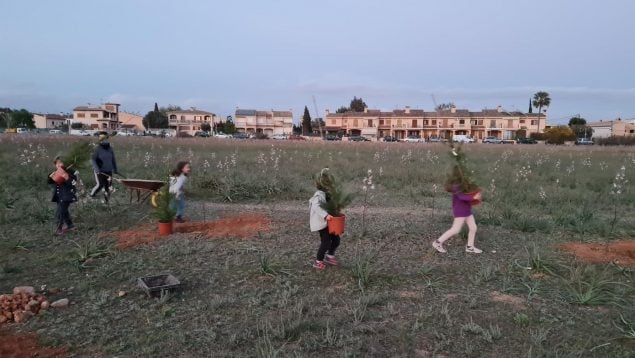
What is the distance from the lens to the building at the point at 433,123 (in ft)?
295

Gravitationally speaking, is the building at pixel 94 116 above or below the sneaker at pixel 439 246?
above

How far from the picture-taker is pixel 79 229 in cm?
777

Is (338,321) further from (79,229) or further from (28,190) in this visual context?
(28,190)

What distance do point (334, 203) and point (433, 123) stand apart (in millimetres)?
91473

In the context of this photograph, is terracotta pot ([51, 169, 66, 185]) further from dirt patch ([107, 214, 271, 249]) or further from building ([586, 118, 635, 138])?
building ([586, 118, 635, 138])

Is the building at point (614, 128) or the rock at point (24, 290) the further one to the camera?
the building at point (614, 128)

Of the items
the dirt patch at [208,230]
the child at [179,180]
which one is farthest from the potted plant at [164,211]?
the child at [179,180]

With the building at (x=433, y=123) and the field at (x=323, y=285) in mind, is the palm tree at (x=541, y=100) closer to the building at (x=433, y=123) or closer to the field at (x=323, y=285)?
the building at (x=433, y=123)

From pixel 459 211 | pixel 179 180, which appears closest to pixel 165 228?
pixel 179 180

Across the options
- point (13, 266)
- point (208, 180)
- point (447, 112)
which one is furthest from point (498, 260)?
point (447, 112)

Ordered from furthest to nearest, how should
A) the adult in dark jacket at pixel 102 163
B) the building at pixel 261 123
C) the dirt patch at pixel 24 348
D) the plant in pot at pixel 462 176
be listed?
the building at pixel 261 123, the adult in dark jacket at pixel 102 163, the plant in pot at pixel 462 176, the dirt patch at pixel 24 348

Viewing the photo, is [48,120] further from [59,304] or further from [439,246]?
[439,246]

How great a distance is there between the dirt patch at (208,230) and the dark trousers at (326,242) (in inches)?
73.5

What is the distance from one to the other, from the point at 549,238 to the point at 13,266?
780cm
